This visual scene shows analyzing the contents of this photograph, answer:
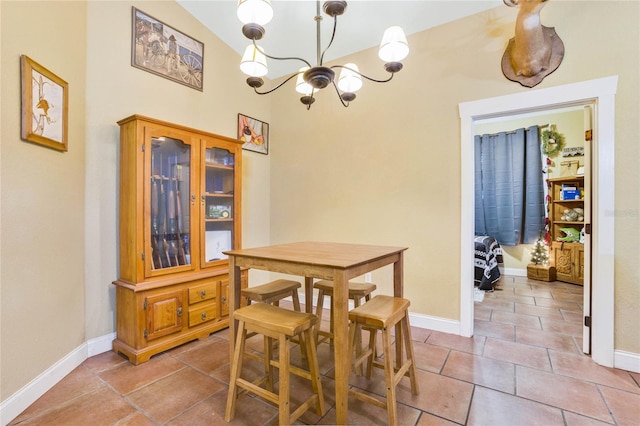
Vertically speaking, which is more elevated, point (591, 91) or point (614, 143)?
point (591, 91)

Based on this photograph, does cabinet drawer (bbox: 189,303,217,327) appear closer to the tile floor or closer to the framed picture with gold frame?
the tile floor

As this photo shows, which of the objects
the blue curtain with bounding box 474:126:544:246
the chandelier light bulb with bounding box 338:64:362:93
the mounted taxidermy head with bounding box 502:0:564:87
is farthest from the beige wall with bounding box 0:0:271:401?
the blue curtain with bounding box 474:126:544:246

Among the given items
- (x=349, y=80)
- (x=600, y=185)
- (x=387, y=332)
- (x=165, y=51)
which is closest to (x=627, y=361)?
(x=600, y=185)

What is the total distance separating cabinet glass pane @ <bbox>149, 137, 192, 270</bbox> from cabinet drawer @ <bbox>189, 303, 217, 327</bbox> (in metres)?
0.43

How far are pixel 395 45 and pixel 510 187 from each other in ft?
15.1

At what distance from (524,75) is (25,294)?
12.6 ft

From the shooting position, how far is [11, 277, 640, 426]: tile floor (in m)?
1.59

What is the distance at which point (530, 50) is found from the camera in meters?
2.25

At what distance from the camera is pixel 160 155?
7.85ft

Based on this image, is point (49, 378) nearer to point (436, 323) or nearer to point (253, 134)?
point (253, 134)

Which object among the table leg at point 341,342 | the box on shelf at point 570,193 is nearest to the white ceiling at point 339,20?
the table leg at point 341,342

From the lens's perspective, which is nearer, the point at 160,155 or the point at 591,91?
the point at 591,91

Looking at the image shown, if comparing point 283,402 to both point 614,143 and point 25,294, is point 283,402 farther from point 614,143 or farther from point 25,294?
point 614,143

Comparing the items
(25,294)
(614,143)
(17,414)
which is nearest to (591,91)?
(614,143)
